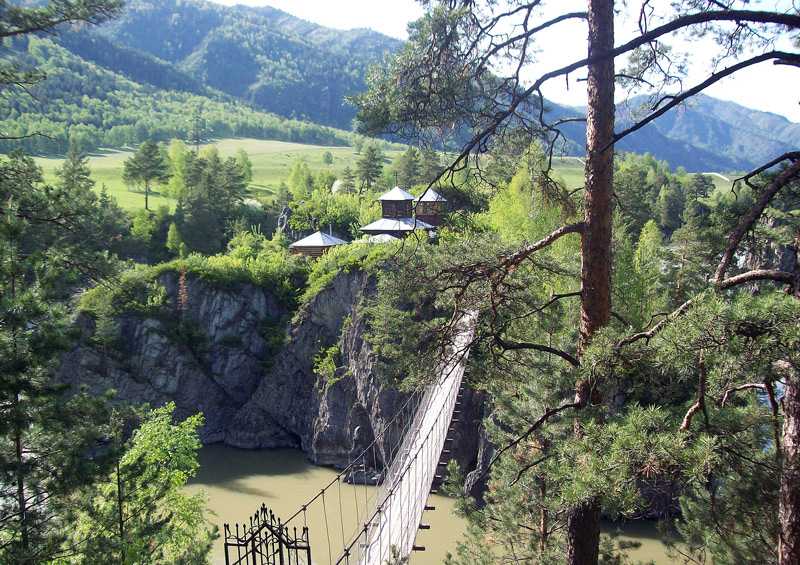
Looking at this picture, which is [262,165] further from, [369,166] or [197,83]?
[197,83]

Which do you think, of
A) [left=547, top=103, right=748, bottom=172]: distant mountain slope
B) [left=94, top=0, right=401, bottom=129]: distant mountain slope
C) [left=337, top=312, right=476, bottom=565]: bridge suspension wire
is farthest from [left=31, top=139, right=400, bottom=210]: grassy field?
[left=547, top=103, right=748, bottom=172]: distant mountain slope

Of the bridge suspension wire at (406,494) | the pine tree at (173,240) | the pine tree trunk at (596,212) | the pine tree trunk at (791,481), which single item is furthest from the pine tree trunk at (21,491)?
the pine tree at (173,240)

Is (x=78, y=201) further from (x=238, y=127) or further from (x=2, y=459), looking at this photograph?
(x=238, y=127)

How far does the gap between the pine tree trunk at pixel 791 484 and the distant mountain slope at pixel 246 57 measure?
135328mm

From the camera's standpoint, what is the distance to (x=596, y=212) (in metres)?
4.57

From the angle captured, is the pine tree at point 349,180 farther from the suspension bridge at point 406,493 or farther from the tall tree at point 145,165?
the suspension bridge at point 406,493

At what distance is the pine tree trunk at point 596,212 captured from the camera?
14.5ft

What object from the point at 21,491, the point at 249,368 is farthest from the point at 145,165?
the point at 21,491

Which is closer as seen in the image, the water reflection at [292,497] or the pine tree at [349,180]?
the water reflection at [292,497]

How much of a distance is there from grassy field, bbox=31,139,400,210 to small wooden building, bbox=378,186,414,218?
1887cm

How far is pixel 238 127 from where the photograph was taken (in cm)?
10188

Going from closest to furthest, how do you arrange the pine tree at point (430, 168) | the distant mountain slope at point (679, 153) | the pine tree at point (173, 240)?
the pine tree at point (173, 240)
the pine tree at point (430, 168)
the distant mountain slope at point (679, 153)

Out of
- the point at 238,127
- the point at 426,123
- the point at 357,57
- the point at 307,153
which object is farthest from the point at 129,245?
the point at 357,57

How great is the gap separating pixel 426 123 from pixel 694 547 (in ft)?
13.5
